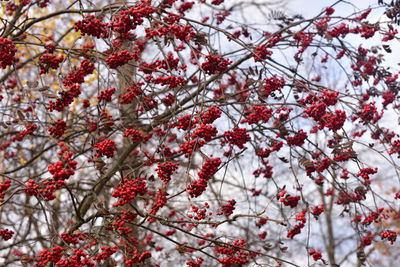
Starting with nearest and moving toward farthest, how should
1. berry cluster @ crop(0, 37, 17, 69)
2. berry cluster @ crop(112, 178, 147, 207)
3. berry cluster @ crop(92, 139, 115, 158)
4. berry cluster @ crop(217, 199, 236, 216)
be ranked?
1. berry cluster @ crop(112, 178, 147, 207)
2. berry cluster @ crop(92, 139, 115, 158)
3. berry cluster @ crop(0, 37, 17, 69)
4. berry cluster @ crop(217, 199, 236, 216)

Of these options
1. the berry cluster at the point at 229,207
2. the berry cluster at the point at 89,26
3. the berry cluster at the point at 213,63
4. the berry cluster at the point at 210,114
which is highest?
the berry cluster at the point at 89,26

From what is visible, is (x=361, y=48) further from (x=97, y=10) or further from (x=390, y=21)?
(x=97, y=10)

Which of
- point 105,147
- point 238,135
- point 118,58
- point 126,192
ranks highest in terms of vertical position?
point 118,58

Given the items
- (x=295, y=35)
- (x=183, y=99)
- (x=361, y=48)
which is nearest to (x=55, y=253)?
(x=183, y=99)

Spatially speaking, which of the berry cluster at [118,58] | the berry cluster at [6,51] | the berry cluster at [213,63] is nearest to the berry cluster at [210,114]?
the berry cluster at [213,63]

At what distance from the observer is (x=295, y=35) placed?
14.8 feet

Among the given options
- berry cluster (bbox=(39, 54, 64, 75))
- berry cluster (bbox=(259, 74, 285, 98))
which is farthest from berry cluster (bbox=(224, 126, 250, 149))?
berry cluster (bbox=(39, 54, 64, 75))

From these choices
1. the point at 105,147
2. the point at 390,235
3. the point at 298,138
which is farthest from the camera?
the point at 298,138

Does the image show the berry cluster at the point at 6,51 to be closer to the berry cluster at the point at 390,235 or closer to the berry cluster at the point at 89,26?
the berry cluster at the point at 89,26

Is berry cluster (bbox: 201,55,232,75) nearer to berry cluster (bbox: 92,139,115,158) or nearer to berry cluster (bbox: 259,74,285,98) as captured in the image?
berry cluster (bbox: 259,74,285,98)

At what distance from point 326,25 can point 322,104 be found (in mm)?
1883

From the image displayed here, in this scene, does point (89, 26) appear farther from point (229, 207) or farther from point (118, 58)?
point (229, 207)

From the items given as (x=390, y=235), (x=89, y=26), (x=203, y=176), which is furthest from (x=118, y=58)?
(x=390, y=235)

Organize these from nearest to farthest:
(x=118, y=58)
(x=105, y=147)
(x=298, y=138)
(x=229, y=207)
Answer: (x=105, y=147) → (x=118, y=58) → (x=229, y=207) → (x=298, y=138)
